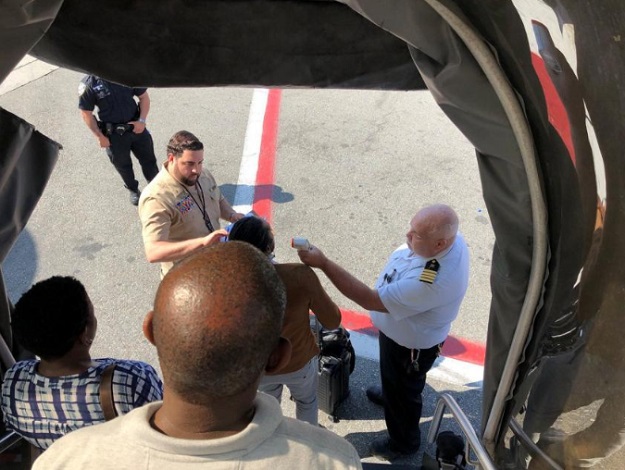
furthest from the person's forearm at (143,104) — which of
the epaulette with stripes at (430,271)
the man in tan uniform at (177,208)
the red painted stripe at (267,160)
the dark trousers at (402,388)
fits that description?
the epaulette with stripes at (430,271)

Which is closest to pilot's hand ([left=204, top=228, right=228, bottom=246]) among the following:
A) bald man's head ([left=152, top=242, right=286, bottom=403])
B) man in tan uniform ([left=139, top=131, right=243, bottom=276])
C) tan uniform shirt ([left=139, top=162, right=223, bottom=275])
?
man in tan uniform ([left=139, top=131, right=243, bottom=276])

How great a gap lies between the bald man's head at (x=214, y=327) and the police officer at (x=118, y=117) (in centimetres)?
395

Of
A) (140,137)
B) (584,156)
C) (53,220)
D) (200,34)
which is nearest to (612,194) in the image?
(584,156)

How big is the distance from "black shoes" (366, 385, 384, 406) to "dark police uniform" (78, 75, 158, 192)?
10.5 ft

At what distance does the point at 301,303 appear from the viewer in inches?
113

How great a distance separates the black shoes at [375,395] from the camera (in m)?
4.14

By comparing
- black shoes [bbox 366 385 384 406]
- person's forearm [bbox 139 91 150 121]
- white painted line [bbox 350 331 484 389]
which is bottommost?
black shoes [bbox 366 385 384 406]

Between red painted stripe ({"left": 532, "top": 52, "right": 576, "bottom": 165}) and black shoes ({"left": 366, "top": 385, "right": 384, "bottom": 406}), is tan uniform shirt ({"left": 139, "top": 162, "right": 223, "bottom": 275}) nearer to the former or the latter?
black shoes ({"left": 366, "top": 385, "right": 384, "bottom": 406})

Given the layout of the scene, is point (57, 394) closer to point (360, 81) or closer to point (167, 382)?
point (167, 382)

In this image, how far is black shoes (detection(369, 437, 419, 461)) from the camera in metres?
3.78

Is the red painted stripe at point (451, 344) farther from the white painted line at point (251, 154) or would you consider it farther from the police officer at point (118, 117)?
the police officer at point (118, 117)

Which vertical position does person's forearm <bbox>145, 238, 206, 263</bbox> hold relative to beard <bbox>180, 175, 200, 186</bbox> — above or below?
below

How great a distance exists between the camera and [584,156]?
73.4 inches

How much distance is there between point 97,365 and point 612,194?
1.99 m
